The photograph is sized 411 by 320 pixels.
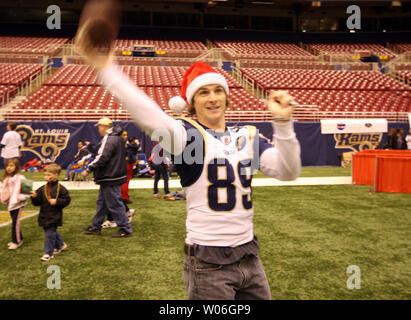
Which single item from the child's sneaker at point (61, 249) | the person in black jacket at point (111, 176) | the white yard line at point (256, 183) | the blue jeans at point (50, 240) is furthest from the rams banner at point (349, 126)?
the blue jeans at point (50, 240)

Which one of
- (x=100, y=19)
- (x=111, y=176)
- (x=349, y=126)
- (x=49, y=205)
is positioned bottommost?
(x=49, y=205)

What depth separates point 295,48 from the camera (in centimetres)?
3145

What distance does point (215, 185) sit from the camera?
5.36 ft

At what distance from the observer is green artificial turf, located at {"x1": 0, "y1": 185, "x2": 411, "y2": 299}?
11.9 ft

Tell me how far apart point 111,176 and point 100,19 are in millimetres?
4318

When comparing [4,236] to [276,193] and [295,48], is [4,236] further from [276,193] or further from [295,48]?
[295,48]

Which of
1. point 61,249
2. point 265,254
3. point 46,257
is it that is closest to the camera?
point 46,257

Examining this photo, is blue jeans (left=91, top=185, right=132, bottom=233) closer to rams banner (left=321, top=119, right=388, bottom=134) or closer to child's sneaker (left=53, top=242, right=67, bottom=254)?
child's sneaker (left=53, top=242, right=67, bottom=254)

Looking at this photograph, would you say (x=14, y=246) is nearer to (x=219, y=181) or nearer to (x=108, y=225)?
(x=108, y=225)

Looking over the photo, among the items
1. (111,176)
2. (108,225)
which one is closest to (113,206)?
(111,176)

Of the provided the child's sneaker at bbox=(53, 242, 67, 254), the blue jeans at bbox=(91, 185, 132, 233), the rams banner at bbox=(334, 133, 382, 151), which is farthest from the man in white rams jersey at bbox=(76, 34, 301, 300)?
the rams banner at bbox=(334, 133, 382, 151)

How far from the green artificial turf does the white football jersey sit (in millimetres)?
2115

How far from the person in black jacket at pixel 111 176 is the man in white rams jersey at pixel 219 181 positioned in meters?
3.82

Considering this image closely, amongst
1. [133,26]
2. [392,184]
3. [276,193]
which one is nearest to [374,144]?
[392,184]
